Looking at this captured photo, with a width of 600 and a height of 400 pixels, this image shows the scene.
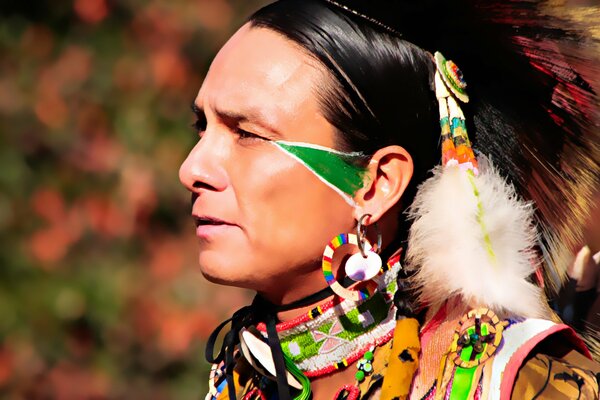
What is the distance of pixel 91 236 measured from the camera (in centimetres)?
520

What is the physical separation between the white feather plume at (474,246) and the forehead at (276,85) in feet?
1.05

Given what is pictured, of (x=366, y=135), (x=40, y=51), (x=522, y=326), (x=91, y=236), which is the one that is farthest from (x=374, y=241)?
(x=40, y=51)

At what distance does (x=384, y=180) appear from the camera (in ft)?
8.80

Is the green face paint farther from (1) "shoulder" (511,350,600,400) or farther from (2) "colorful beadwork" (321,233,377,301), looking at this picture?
(1) "shoulder" (511,350,600,400)

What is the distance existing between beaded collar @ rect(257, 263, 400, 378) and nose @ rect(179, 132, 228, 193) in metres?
0.41

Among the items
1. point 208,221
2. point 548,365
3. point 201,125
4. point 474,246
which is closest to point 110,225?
point 201,125

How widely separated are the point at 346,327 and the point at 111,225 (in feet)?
9.07

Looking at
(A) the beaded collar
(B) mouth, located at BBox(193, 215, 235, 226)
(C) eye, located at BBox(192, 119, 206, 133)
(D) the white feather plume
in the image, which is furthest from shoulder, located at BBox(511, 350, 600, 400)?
(C) eye, located at BBox(192, 119, 206, 133)

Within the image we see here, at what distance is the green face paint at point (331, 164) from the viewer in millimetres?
2594

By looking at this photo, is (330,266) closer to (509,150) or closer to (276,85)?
(276,85)

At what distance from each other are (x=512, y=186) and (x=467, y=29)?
17.1 inches

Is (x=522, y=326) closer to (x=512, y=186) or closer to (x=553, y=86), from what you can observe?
(x=512, y=186)

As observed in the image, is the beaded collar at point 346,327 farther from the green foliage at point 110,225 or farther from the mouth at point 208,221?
the green foliage at point 110,225

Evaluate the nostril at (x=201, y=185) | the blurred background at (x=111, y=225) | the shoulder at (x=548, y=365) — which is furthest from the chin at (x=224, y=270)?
the blurred background at (x=111, y=225)
